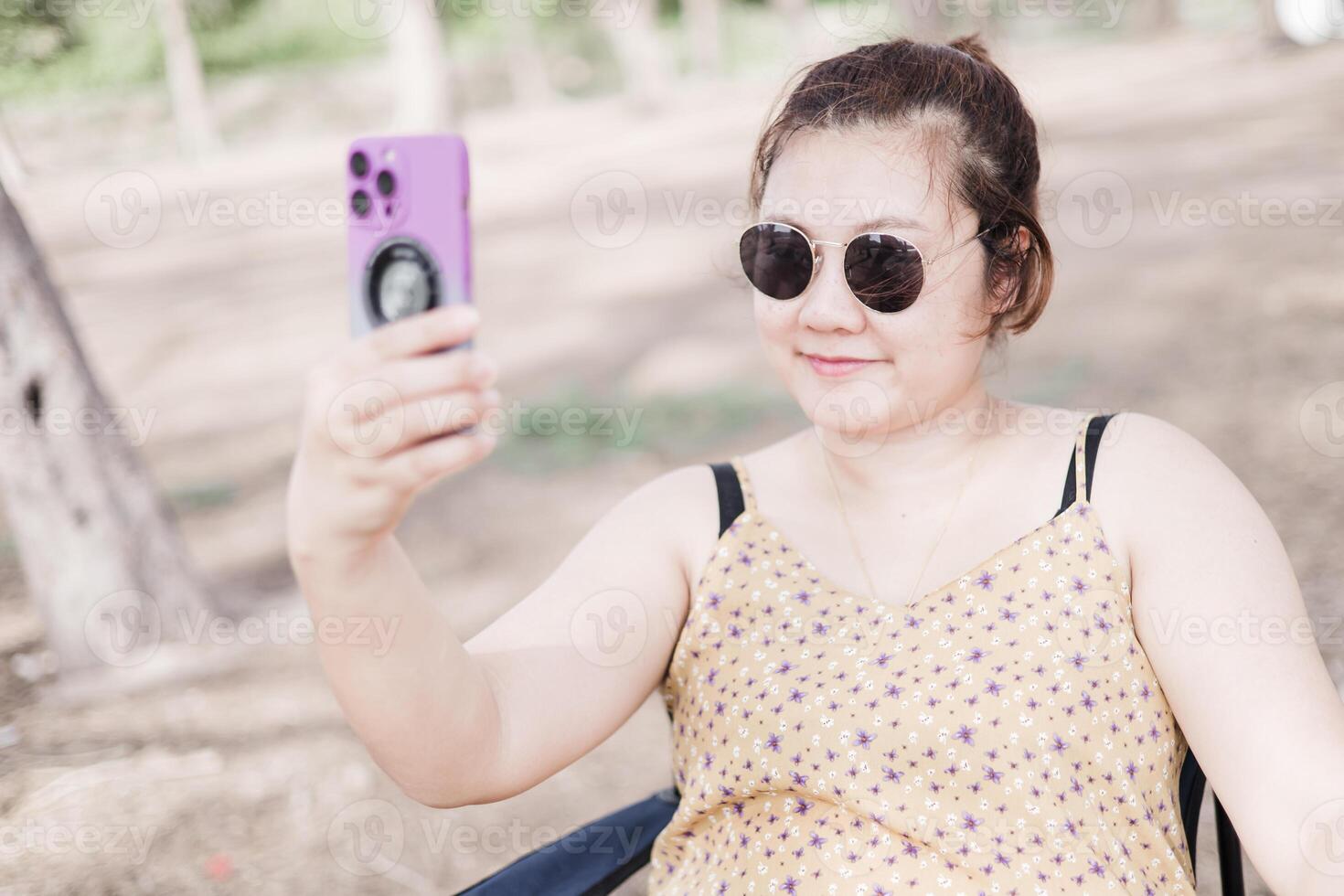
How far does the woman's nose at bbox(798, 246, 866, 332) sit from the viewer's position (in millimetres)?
1644

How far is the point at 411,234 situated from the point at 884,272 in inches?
31.4

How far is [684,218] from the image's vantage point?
1178 cm

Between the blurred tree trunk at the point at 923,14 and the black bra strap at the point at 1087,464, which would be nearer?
the black bra strap at the point at 1087,464

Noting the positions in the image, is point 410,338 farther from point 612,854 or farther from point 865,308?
point 612,854

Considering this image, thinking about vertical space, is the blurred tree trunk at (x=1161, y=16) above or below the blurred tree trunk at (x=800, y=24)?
below

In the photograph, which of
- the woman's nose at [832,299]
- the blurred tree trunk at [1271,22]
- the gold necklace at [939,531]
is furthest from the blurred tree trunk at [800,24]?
the woman's nose at [832,299]

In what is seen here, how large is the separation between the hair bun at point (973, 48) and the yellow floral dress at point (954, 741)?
647 mm

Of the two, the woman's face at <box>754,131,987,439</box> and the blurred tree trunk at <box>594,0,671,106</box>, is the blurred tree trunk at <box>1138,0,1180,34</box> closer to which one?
the blurred tree trunk at <box>594,0,671,106</box>

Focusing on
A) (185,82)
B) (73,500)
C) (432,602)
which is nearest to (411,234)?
(432,602)

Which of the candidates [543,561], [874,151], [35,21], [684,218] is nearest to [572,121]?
[684,218]

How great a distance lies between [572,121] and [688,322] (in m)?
9.26

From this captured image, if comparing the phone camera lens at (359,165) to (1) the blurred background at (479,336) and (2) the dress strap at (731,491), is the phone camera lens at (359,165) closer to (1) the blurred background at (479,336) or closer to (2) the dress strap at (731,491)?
(2) the dress strap at (731,491)

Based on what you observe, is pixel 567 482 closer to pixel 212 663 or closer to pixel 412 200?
pixel 212 663

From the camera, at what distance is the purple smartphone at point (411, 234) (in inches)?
40.4
